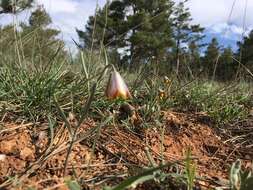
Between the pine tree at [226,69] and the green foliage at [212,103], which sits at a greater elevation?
the pine tree at [226,69]

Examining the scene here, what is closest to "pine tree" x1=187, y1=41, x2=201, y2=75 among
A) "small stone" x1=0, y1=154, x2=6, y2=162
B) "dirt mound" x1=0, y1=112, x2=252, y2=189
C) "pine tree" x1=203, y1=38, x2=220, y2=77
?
"pine tree" x1=203, y1=38, x2=220, y2=77

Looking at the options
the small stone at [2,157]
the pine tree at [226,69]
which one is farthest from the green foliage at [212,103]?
the small stone at [2,157]

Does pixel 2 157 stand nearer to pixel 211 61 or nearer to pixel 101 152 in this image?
pixel 101 152

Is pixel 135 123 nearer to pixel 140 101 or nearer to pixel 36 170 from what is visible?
pixel 140 101

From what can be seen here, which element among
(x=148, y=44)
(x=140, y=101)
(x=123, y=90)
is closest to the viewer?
(x=123, y=90)

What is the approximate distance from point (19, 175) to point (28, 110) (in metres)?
0.56

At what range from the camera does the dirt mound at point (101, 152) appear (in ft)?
6.04

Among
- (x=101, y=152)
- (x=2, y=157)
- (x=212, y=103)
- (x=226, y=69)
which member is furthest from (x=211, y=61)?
(x=2, y=157)

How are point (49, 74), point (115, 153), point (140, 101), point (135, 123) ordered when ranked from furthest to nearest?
1. point (140, 101)
2. point (49, 74)
3. point (135, 123)
4. point (115, 153)

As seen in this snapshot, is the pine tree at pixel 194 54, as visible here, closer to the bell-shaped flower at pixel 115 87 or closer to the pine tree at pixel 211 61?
the pine tree at pixel 211 61

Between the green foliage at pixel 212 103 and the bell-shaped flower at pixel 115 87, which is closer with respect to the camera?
the bell-shaped flower at pixel 115 87

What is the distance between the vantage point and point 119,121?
8.33ft

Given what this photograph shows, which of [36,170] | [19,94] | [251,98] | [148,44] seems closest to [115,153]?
[36,170]

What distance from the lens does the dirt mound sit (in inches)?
72.5
